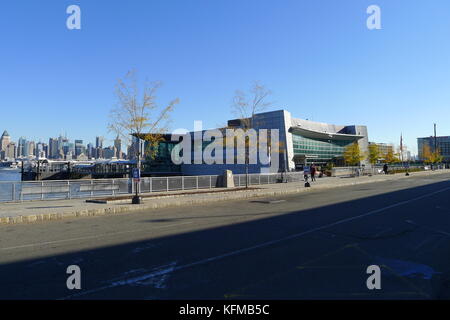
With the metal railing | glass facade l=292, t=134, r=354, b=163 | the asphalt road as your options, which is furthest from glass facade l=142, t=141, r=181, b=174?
the asphalt road

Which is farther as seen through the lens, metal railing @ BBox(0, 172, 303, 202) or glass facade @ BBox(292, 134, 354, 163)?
glass facade @ BBox(292, 134, 354, 163)

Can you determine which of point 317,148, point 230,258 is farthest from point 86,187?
point 317,148

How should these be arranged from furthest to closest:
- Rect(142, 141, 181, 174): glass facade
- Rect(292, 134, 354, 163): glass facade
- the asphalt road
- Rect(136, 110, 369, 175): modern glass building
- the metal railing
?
Rect(142, 141, 181, 174): glass facade < Rect(292, 134, 354, 163): glass facade < Rect(136, 110, 369, 175): modern glass building < the metal railing < the asphalt road

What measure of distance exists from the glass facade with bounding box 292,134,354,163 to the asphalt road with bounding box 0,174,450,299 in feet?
201

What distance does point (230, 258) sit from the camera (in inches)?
256

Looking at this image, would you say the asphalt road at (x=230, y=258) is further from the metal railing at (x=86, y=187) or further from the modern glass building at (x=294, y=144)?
the modern glass building at (x=294, y=144)

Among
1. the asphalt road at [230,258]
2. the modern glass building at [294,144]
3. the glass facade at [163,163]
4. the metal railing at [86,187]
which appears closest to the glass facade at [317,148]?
the modern glass building at [294,144]

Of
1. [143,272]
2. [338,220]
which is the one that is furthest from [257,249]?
[338,220]

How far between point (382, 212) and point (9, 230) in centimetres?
1360

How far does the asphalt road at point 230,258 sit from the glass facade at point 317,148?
61.3m

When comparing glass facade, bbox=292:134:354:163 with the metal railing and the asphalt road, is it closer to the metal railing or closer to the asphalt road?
the metal railing

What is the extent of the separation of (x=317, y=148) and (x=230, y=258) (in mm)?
78334

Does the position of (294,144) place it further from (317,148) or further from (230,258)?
(230,258)

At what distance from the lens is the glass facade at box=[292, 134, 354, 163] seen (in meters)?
73.6
